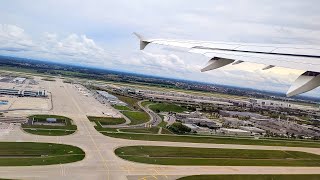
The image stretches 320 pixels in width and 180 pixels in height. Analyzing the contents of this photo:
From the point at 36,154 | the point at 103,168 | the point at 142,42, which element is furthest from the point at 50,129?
the point at 142,42

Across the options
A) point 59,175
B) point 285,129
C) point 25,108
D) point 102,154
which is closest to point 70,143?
point 102,154

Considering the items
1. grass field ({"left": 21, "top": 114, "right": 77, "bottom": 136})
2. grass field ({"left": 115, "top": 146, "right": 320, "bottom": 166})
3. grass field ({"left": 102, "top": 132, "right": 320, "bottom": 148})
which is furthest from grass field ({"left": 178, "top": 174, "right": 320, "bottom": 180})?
grass field ({"left": 21, "top": 114, "right": 77, "bottom": 136})

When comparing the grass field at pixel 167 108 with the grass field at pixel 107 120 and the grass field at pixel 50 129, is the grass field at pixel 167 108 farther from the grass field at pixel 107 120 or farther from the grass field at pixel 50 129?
the grass field at pixel 50 129

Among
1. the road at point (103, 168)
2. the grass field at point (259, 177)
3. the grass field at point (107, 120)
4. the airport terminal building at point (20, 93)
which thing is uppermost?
the airport terminal building at point (20, 93)

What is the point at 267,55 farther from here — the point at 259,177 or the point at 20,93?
the point at 20,93

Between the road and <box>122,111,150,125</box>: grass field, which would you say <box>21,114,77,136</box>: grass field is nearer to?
the road

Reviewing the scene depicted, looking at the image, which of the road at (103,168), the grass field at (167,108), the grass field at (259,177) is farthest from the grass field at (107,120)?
the grass field at (259,177)

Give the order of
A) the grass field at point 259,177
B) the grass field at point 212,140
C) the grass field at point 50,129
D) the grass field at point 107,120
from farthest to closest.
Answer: the grass field at point 107,120 → the grass field at point 212,140 → the grass field at point 50,129 → the grass field at point 259,177
